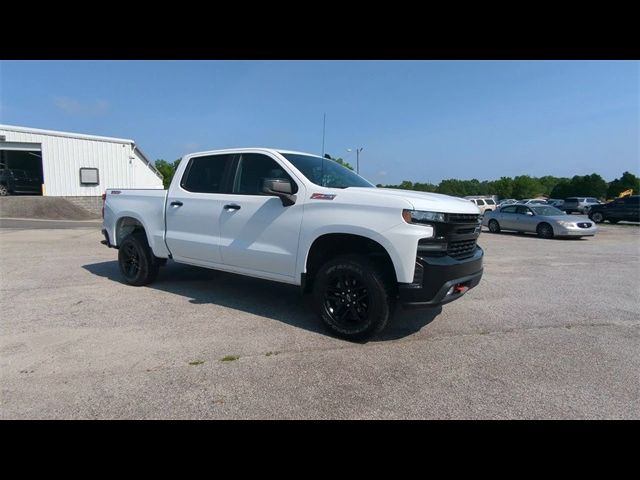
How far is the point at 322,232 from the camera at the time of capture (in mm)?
3887

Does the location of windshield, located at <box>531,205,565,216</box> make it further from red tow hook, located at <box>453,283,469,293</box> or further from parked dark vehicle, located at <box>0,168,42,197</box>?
parked dark vehicle, located at <box>0,168,42,197</box>

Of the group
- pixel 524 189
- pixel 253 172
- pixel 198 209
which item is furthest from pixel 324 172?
pixel 524 189

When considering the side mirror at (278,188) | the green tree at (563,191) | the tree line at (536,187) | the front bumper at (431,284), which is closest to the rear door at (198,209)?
the side mirror at (278,188)

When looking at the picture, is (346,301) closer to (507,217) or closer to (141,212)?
(141,212)

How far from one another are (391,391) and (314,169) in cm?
274

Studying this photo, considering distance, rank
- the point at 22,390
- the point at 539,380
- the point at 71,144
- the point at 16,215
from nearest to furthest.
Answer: the point at 22,390 < the point at 539,380 < the point at 16,215 < the point at 71,144

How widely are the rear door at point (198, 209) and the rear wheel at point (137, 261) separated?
63 centimetres

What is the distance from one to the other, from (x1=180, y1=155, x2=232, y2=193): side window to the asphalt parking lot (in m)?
1.58

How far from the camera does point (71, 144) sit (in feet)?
73.7

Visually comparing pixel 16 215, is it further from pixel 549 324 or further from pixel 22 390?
pixel 549 324

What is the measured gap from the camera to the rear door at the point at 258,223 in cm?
419

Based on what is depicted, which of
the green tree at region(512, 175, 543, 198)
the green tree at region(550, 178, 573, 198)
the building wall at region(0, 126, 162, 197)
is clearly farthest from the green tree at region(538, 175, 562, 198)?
the building wall at region(0, 126, 162, 197)
